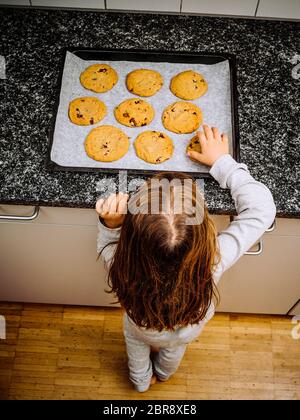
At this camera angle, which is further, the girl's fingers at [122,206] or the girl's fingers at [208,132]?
the girl's fingers at [208,132]

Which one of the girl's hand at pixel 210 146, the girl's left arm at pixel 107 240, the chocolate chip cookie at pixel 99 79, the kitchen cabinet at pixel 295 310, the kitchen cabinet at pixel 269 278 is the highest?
the chocolate chip cookie at pixel 99 79

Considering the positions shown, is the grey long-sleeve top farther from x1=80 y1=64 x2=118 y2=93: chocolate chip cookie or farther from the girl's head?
x1=80 y1=64 x2=118 y2=93: chocolate chip cookie

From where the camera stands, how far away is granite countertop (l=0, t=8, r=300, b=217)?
95cm

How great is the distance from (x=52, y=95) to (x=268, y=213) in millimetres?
606

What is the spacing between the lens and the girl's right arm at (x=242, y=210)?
86 cm

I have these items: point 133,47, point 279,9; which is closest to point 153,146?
point 133,47

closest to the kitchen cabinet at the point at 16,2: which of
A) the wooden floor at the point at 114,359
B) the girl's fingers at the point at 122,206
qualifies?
the girl's fingers at the point at 122,206

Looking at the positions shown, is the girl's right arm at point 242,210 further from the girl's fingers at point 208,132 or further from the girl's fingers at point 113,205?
the girl's fingers at point 113,205

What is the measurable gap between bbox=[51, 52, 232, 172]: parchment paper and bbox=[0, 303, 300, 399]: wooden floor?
0.75 m

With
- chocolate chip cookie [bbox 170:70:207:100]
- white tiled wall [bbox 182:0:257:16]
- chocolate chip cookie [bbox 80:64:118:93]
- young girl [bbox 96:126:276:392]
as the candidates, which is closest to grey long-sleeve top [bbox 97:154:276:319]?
young girl [bbox 96:126:276:392]

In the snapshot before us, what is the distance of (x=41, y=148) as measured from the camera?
3.23ft

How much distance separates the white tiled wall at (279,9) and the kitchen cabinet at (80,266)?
0.60m
